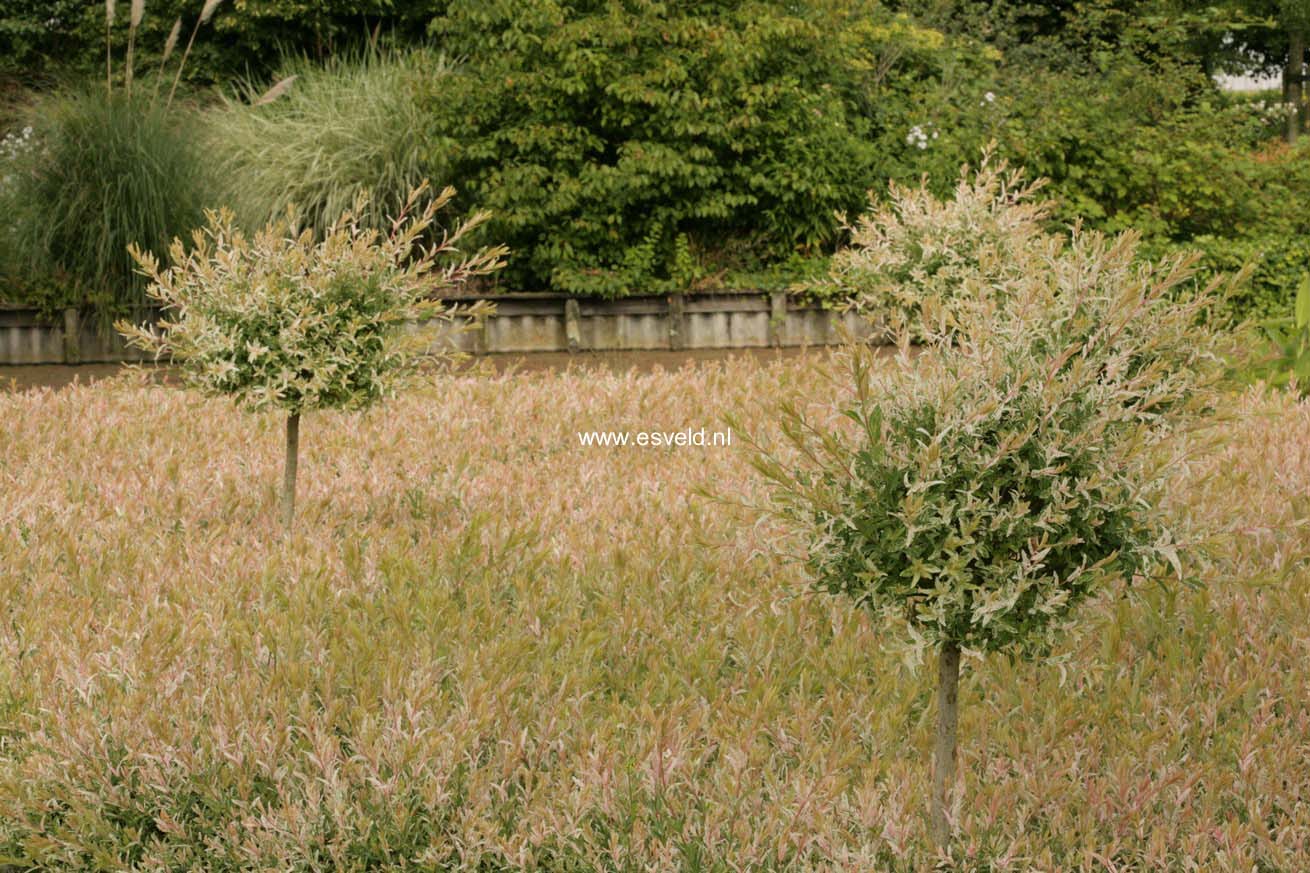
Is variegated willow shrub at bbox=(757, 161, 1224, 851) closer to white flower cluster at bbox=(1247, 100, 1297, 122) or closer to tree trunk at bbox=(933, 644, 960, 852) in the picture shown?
tree trunk at bbox=(933, 644, 960, 852)

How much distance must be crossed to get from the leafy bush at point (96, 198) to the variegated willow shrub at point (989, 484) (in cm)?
1121

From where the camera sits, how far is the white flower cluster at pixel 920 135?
1583cm

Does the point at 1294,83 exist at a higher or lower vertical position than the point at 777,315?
higher

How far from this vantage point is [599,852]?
10.7ft

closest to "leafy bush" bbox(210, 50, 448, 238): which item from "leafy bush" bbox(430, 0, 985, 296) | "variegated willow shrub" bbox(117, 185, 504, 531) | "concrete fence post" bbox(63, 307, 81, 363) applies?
"leafy bush" bbox(430, 0, 985, 296)

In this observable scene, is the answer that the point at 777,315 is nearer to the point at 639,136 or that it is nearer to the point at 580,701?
the point at 639,136

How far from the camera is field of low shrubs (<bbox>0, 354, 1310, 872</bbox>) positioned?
3346mm

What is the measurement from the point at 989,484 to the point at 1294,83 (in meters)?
23.2

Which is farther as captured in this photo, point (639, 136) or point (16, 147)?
point (639, 136)

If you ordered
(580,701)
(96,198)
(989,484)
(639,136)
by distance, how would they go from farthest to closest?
(639,136) < (96,198) < (580,701) < (989,484)

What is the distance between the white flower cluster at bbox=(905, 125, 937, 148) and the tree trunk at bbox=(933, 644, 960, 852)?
13.3m

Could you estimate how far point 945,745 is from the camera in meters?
3.32

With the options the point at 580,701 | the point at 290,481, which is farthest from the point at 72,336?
the point at 580,701

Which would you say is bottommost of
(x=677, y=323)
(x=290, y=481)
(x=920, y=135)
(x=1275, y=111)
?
(x=290, y=481)
